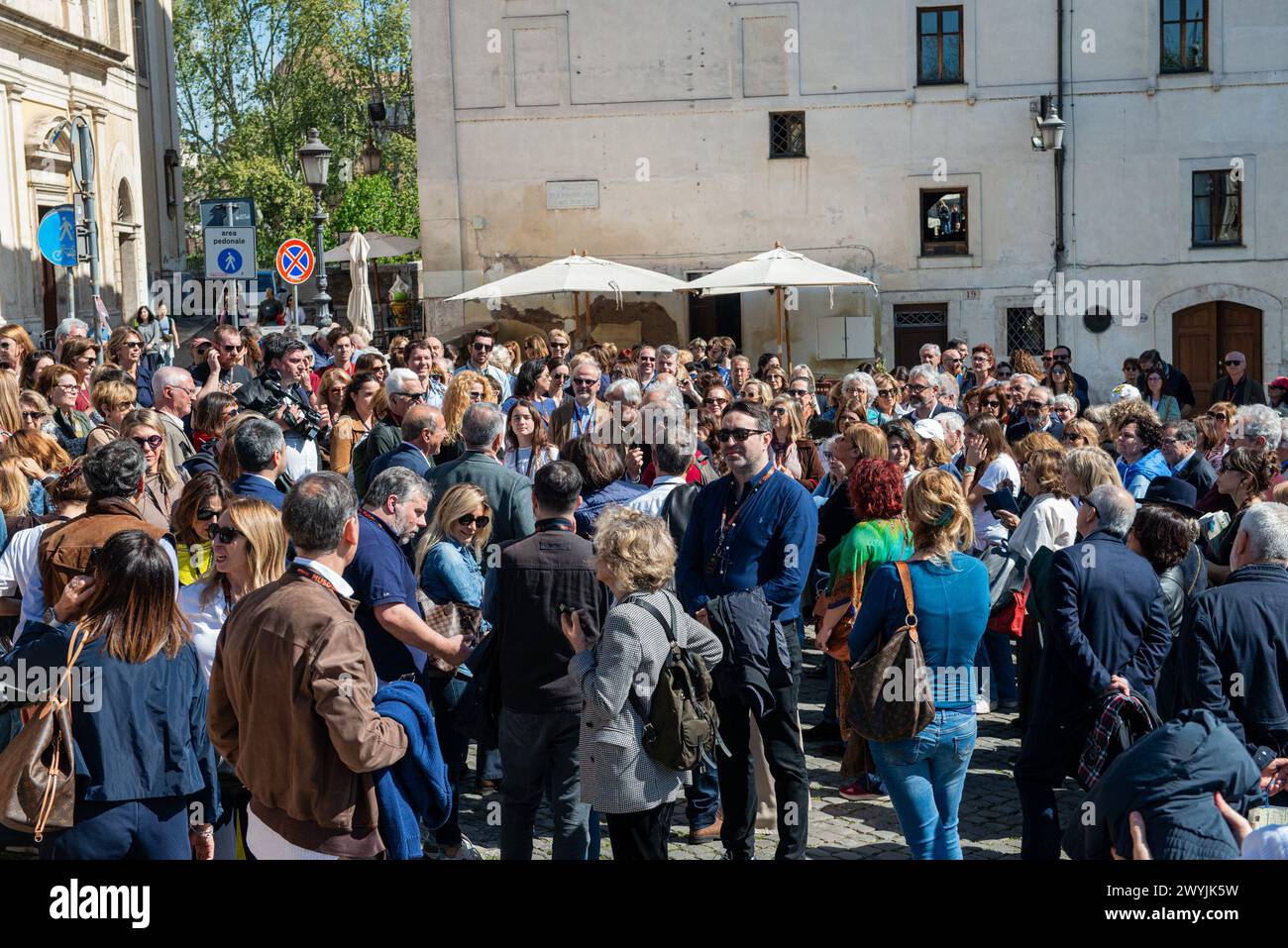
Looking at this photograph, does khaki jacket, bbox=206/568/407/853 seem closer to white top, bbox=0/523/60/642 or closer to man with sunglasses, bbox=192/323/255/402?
white top, bbox=0/523/60/642

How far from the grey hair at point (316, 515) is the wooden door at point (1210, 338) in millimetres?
23744

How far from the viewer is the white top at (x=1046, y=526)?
7.48 metres

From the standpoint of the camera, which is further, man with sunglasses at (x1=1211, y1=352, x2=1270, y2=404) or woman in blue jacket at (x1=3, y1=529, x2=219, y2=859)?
man with sunglasses at (x1=1211, y1=352, x2=1270, y2=404)

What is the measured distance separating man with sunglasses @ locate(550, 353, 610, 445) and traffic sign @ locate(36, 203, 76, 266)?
6951 millimetres

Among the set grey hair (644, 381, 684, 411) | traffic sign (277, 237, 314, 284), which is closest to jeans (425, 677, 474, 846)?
grey hair (644, 381, 684, 411)

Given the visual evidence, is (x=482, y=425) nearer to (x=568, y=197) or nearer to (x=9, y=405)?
(x=9, y=405)

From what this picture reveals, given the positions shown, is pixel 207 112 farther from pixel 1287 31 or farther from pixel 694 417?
pixel 694 417

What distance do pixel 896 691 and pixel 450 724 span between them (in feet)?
7.73

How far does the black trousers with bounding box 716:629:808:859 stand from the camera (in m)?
6.27

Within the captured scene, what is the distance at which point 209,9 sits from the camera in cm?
5872

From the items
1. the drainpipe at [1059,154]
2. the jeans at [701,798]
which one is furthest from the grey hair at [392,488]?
the drainpipe at [1059,154]

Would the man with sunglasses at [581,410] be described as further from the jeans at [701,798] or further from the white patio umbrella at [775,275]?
the white patio umbrella at [775,275]

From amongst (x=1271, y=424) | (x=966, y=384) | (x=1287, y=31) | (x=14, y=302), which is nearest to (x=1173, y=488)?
(x=1271, y=424)
